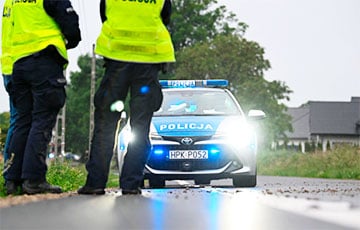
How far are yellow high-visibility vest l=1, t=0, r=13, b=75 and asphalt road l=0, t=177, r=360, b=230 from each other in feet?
6.50

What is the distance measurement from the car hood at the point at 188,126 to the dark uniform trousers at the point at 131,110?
11.4ft

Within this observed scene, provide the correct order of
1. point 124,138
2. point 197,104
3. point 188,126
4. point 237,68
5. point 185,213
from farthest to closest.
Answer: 1. point 237,68
2. point 197,104
3. point 124,138
4. point 188,126
5. point 185,213

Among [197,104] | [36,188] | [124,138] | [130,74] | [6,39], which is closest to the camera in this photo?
[36,188]

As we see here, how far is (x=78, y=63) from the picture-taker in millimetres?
82312

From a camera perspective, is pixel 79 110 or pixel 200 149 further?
pixel 79 110

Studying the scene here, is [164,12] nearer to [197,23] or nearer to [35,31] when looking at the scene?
[35,31]

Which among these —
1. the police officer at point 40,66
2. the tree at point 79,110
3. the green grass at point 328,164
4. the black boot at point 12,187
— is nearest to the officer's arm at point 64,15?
the police officer at point 40,66

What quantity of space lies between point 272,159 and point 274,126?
22.6 m

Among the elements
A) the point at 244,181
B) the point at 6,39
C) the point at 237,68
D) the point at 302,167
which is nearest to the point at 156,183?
the point at 244,181

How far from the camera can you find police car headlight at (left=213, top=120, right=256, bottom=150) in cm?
1108

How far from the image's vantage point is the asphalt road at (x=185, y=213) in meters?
4.48

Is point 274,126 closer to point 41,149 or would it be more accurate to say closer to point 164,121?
point 164,121

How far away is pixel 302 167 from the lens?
32719 mm

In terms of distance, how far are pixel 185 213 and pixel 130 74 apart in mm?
2591
